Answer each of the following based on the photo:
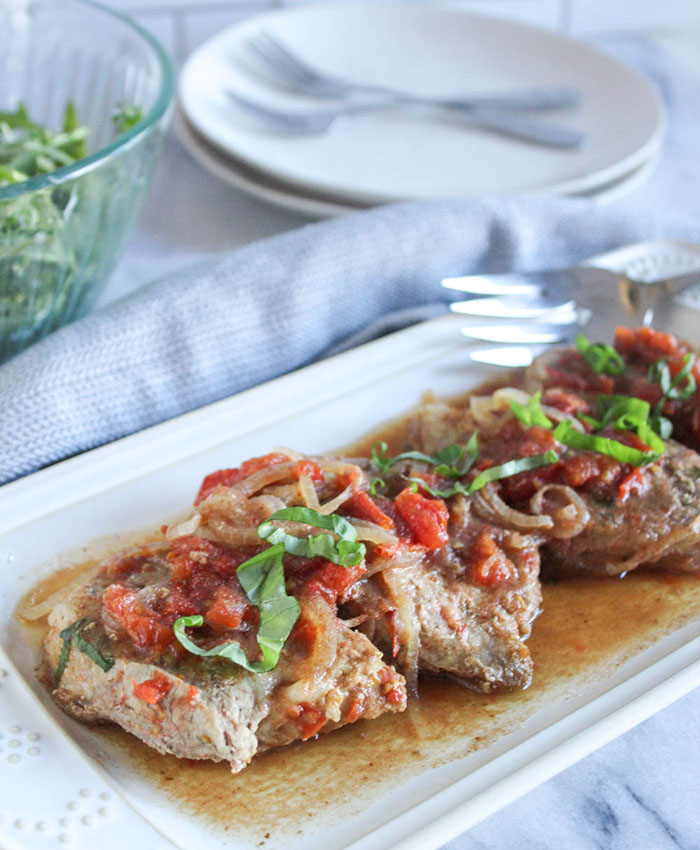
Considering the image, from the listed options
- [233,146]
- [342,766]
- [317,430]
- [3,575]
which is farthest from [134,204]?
[342,766]

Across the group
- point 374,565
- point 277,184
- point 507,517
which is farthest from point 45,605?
point 277,184

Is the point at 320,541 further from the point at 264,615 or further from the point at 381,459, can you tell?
the point at 381,459

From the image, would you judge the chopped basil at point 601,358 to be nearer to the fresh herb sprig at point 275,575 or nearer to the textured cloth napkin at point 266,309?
the textured cloth napkin at point 266,309

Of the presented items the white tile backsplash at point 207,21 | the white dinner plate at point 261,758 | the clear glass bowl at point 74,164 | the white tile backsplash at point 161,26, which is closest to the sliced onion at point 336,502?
the white dinner plate at point 261,758

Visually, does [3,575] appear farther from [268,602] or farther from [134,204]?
[134,204]

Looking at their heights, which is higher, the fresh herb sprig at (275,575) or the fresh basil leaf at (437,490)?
the fresh herb sprig at (275,575)

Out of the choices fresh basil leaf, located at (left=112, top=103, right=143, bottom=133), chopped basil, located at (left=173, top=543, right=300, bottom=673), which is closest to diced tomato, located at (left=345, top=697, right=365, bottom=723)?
chopped basil, located at (left=173, top=543, right=300, bottom=673)

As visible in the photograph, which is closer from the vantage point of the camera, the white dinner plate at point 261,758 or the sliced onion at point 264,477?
the white dinner plate at point 261,758
